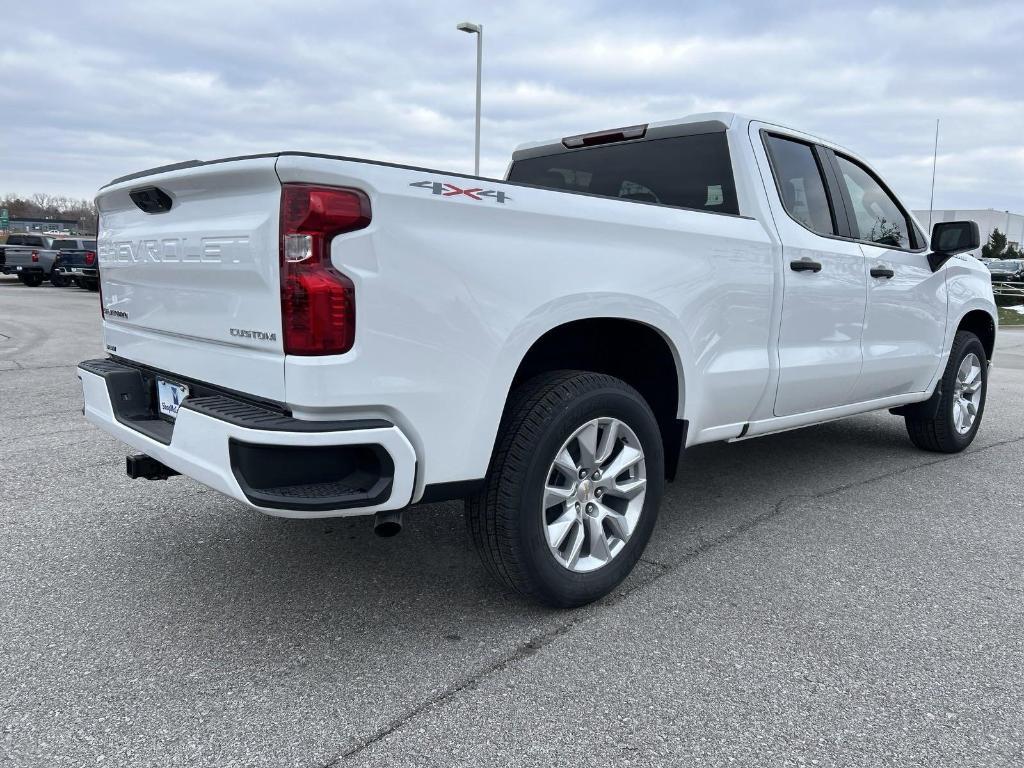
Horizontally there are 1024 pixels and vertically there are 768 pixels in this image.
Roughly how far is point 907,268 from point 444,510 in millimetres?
2916

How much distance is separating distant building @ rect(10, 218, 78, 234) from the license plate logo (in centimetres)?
7427

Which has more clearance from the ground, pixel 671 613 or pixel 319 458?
pixel 319 458

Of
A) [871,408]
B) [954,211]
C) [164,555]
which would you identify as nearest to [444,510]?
[164,555]

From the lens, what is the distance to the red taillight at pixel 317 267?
226cm

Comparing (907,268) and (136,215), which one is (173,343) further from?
(907,268)

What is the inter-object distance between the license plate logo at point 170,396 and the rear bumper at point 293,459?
340 millimetres

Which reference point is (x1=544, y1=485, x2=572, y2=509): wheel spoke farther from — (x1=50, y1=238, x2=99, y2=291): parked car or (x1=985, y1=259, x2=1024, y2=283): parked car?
(x1=985, y1=259, x2=1024, y2=283): parked car

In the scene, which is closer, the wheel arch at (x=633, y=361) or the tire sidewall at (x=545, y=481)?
the tire sidewall at (x=545, y=481)

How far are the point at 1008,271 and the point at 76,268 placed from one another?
48.2m

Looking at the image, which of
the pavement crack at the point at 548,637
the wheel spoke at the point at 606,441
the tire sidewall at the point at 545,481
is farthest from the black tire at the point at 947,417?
the wheel spoke at the point at 606,441

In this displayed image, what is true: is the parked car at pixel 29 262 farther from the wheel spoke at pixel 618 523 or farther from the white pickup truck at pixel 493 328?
the wheel spoke at pixel 618 523

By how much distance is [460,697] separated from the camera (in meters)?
2.44

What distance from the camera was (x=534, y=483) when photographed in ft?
8.98

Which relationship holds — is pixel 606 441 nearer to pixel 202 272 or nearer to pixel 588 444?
pixel 588 444
